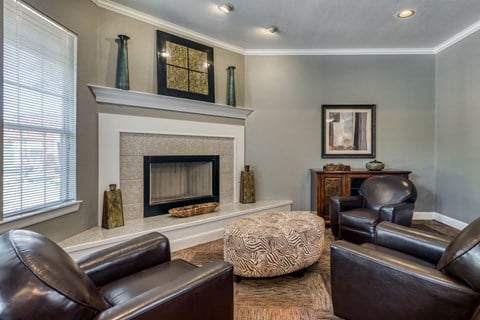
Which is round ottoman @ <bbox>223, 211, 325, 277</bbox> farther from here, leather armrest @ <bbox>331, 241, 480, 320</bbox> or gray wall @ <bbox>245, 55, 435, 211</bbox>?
gray wall @ <bbox>245, 55, 435, 211</bbox>

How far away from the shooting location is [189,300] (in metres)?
1.19

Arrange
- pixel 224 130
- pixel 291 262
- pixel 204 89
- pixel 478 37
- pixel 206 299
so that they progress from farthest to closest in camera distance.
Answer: pixel 224 130, pixel 204 89, pixel 478 37, pixel 291 262, pixel 206 299

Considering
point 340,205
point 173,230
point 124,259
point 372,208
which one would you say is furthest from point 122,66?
point 372,208

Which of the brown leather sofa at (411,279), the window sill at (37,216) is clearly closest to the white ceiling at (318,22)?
the window sill at (37,216)

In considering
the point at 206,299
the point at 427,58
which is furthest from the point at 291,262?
the point at 427,58

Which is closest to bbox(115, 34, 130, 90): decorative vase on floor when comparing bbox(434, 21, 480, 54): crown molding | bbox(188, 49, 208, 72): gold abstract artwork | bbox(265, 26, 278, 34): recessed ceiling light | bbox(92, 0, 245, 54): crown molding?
bbox(92, 0, 245, 54): crown molding

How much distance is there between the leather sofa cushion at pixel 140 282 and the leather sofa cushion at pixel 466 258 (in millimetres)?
1384

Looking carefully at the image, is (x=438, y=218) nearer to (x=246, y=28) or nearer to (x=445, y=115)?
(x=445, y=115)

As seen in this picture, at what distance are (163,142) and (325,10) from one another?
2.52 metres

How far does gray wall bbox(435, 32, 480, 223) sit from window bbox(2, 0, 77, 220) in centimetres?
484

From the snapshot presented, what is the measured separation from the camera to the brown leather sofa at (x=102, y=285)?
2.80 feet

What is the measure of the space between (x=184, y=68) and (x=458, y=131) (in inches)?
157

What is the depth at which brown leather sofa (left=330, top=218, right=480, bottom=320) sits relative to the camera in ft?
4.17

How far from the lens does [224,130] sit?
4203 mm
